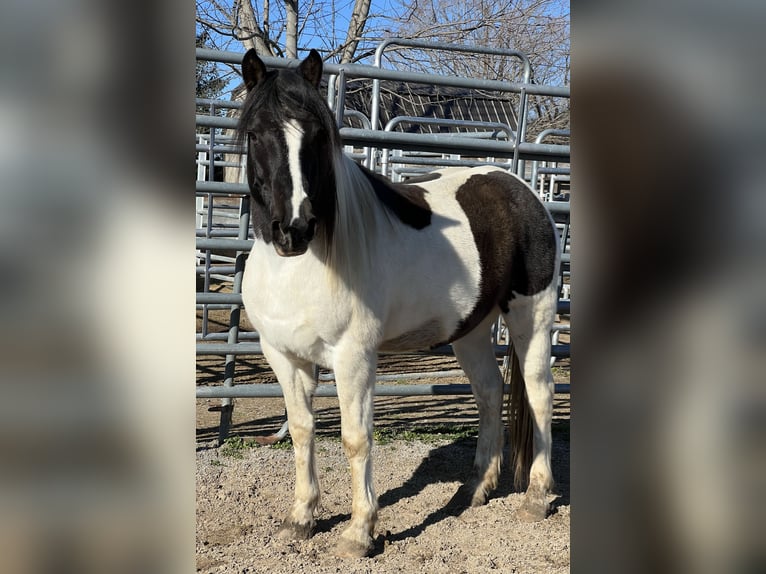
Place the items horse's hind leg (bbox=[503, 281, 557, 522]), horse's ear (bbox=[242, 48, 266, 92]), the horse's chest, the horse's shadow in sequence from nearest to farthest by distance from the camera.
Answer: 1. horse's ear (bbox=[242, 48, 266, 92])
2. the horse's chest
3. the horse's shadow
4. horse's hind leg (bbox=[503, 281, 557, 522])

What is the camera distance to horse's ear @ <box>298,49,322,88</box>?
99.9 inches

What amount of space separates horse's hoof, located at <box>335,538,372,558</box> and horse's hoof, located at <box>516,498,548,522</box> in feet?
2.95

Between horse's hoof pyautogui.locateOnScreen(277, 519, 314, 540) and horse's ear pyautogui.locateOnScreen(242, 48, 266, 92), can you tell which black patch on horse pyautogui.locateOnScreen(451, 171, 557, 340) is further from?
horse's ear pyautogui.locateOnScreen(242, 48, 266, 92)

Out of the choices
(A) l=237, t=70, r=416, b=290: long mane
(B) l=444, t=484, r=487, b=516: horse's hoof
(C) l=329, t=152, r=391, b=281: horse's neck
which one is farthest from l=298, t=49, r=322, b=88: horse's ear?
(B) l=444, t=484, r=487, b=516: horse's hoof

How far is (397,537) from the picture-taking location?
3.16m

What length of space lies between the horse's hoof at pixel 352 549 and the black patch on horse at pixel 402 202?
1.42 m

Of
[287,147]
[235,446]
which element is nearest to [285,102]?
[287,147]

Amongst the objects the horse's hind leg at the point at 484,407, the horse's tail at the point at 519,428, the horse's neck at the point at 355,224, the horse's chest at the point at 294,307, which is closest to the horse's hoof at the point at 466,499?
the horse's hind leg at the point at 484,407

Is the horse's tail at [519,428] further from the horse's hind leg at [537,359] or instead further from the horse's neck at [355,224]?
the horse's neck at [355,224]

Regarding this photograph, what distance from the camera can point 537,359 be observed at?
3541 millimetres

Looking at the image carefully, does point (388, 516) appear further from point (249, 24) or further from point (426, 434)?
point (249, 24)
